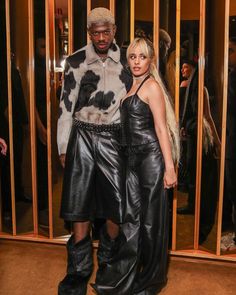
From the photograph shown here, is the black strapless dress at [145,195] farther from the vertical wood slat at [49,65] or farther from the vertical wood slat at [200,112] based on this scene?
the vertical wood slat at [49,65]

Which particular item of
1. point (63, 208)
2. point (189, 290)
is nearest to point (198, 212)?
point (189, 290)

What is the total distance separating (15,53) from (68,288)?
1650 millimetres

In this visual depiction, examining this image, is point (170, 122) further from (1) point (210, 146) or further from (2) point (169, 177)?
(1) point (210, 146)

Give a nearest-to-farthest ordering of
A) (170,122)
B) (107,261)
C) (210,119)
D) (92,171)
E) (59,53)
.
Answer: (170,122)
(92,171)
(107,261)
(210,119)
(59,53)

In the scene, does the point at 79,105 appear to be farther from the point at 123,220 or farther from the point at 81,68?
the point at 123,220

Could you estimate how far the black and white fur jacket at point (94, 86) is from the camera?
2.40m

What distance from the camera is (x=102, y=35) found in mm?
2344

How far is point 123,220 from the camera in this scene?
2389 mm

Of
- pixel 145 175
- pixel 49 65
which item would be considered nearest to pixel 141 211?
pixel 145 175

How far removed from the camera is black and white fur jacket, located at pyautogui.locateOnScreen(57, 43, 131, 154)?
7.87ft

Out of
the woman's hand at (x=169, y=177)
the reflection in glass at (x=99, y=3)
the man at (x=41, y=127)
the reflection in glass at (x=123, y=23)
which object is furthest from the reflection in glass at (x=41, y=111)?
the woman's hand at (x=169, y=177)

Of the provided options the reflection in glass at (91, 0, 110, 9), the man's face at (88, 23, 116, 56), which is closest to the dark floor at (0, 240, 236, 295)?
the man's face at (88, 23, 116, 56)

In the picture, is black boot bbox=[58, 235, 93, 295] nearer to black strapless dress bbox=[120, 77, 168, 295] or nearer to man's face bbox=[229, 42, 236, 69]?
black strapless dress bbox=[120, 77, 168, 295]

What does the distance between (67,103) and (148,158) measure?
0.59 metres
